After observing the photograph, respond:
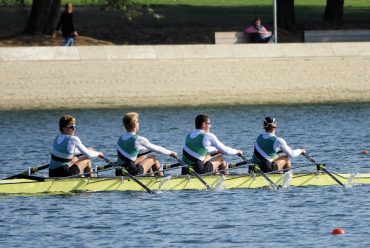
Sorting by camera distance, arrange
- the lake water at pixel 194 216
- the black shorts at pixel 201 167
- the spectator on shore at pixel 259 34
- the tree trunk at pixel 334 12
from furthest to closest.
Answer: the tree trunk at pixel 334 12, the spectator on shore at pixel 259 34, the black shorts at pixel 201 167, the lake water at pixel 194 216

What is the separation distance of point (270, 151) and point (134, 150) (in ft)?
10.2

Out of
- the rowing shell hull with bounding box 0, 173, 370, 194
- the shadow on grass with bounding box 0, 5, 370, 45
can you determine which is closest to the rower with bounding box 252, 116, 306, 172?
the rowing shell hull with bounding box 0, 173, 370, 194

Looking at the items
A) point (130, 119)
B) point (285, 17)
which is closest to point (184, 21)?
point (285, 17)

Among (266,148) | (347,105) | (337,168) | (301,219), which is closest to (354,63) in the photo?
(347,105)

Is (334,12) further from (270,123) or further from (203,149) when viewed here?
(203,149)

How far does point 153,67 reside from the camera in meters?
50.8

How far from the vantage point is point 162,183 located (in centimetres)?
3083

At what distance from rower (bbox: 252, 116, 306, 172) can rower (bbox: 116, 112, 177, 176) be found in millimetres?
2041

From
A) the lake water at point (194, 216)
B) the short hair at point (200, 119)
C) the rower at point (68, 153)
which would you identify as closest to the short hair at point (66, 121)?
the rower at point (68, 153)

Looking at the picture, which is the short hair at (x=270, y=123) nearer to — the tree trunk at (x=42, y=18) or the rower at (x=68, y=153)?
the rower at (x=68, y=153)

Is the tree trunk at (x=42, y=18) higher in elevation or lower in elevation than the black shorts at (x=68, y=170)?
higher

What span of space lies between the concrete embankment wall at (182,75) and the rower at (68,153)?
19603 millimetres

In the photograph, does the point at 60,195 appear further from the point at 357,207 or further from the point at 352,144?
the point at 352,144

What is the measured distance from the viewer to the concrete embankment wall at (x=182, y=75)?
5006 centimetres
